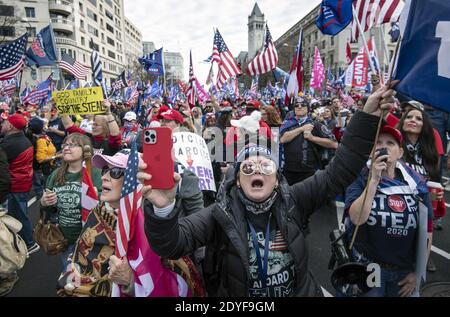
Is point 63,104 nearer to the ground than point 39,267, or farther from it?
farther from it

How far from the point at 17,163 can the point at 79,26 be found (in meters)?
63.4

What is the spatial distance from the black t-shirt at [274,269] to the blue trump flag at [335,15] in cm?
490

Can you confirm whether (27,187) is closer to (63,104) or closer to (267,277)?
(63,104)

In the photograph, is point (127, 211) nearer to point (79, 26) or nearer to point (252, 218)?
point (252, 218)

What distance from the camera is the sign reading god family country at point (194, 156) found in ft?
13.1

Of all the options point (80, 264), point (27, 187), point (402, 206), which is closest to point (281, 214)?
point (402, 206)

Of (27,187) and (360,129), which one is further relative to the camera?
(27,187)

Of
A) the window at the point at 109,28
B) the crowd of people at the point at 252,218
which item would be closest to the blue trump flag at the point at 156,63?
the crowd of people at the point at 252,218

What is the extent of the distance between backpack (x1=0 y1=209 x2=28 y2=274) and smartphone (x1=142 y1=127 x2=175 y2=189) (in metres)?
2.96

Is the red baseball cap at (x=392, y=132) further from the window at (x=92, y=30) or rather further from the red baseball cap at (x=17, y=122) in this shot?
the window at (x=92, y=30)

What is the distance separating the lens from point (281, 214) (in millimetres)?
1927

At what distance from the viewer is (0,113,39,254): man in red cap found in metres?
4.78

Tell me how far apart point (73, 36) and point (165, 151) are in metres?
65.4

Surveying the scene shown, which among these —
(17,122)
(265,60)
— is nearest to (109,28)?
(265,60)
